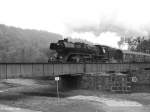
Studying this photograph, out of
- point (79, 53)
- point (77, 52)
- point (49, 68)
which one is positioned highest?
point (77, 52)

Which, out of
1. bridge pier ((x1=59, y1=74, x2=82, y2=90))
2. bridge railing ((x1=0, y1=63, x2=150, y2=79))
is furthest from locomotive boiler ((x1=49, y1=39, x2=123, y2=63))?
bridge pier ((x1=59, y1=74, x2=82, y2=90))

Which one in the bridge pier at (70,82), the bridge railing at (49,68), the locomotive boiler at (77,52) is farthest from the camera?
the bridge pier at (70,82)

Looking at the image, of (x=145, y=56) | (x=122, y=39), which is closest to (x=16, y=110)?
(x=145, y=56)

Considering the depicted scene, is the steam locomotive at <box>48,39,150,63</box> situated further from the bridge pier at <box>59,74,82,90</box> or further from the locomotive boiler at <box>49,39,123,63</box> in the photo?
the bridge pier at <box>59,74,82,90</box>

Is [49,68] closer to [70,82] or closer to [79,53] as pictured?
[79,53]

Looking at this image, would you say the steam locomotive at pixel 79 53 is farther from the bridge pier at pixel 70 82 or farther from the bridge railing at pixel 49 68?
the bridge pier at pixel 70 82

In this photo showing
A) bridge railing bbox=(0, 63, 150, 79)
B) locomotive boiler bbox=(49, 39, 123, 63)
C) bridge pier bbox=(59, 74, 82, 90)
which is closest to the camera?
bridge railing bbox=(0, 63, 150, 79)

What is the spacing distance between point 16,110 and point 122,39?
12184cm

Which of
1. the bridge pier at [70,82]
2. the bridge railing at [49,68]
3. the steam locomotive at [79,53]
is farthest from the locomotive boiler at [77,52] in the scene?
the bridge pier at [70,82]

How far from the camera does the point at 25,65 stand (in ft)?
107

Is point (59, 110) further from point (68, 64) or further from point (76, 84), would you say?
point (76, 84)

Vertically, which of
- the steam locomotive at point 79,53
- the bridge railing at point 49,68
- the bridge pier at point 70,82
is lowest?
the bridge pier at point 70,82

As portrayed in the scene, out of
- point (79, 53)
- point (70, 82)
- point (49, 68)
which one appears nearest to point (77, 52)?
point (79, 53)

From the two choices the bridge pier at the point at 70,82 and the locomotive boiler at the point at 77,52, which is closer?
the locomotive boiler at the point at 77,52
